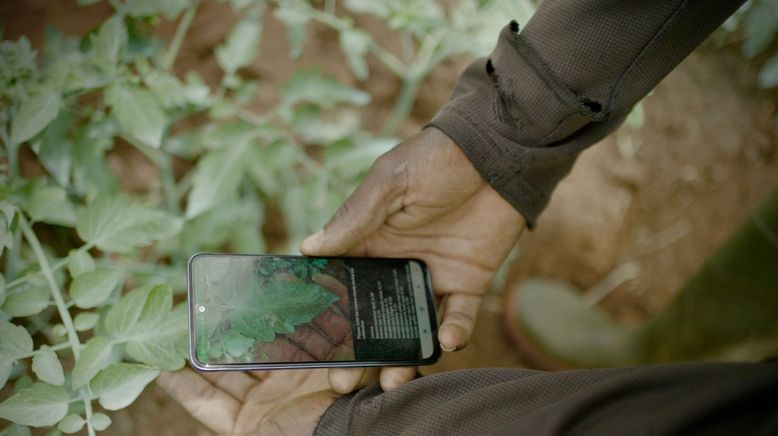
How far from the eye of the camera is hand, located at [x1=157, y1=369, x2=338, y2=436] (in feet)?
2.66

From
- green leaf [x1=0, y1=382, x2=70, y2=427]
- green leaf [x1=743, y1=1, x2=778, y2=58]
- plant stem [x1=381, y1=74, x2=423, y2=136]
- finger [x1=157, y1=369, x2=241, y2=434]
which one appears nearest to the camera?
green leaf [x1=0, y1=382, x2=70, y2=427]

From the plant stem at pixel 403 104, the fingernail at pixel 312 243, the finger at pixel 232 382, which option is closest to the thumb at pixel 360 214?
the fingernail at pixel 312 243

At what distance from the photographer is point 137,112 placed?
2.95 ft

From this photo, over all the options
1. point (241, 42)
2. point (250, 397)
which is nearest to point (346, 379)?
point (250, 397)

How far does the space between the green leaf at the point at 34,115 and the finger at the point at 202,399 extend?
390 mm

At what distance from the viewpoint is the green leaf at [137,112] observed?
90 centimetres

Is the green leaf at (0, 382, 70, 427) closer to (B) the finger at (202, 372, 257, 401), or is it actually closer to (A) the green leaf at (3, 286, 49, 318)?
(A) the green leaf at (3, 286, 49, 318)

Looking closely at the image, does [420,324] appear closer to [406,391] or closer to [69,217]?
[406,391]

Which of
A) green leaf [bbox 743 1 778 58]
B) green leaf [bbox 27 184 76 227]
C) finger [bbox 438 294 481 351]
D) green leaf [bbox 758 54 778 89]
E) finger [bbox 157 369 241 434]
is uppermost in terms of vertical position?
green leaf [bbox 743 1 778 58]

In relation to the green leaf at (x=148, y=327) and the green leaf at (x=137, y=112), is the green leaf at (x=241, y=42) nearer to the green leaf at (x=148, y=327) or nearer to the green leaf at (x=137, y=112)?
the green leaf at (x=137, y=112)

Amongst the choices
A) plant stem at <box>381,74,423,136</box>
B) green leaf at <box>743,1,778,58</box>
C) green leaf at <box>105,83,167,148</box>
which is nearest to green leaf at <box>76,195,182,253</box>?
green leaf at <box>105,83,167,148</box>

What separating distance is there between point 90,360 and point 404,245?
532 millimetres

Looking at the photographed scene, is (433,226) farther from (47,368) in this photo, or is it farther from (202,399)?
(47,368)

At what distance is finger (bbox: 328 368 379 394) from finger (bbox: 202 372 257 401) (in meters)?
0.17
